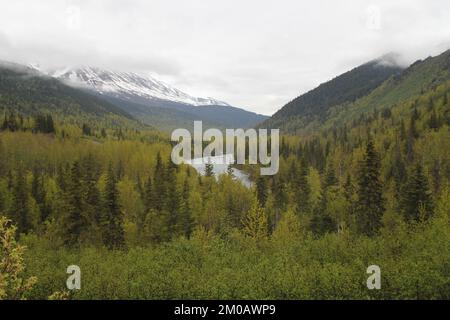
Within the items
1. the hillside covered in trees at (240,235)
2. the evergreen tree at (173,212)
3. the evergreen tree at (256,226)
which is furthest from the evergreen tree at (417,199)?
the evergreen tree at (173,212)

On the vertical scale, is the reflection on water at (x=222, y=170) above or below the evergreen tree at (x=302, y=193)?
above

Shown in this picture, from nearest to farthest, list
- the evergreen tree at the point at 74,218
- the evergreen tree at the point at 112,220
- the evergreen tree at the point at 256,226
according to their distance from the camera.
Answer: the evergreen tree at the point at 74,218
the evergreen tree at the point at 112,220
the evergreen tree at the point at 256,226

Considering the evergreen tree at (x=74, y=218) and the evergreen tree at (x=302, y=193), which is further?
the evergreen tree at (x=302, y=193)

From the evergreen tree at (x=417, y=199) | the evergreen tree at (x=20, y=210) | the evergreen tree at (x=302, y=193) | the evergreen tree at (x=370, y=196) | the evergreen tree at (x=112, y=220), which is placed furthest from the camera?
the evergreen tree at (x=302, y=193)

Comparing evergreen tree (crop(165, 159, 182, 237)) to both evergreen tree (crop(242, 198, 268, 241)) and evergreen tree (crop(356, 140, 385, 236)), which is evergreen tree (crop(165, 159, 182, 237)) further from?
evergreen tree (crop(356, 140, 385, 236))

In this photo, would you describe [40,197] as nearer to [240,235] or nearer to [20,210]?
[20,210]

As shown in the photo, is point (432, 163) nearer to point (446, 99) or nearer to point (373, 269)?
point (446, 99)

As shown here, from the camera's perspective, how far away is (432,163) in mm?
94688

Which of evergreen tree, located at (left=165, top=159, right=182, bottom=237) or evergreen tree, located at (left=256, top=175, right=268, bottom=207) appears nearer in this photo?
evergreen tree, located at (left=165, top=159, right=182, bottom=237)

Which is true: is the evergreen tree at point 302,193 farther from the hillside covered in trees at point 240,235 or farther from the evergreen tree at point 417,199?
the evergreen tree at point 417,199

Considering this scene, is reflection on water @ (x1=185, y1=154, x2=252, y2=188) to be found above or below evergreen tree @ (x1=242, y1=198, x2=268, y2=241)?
above

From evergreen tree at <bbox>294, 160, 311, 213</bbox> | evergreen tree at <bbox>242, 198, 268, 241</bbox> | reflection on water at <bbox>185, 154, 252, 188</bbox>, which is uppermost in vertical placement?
reflection on water at <bbox>185, 154, 252, 188</bbox>

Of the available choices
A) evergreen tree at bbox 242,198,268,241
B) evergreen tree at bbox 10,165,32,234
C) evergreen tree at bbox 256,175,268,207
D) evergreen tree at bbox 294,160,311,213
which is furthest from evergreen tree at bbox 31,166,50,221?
evergreen tree at bbox 294,160,311,213
